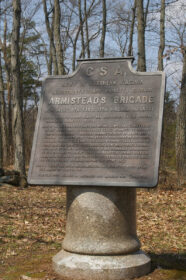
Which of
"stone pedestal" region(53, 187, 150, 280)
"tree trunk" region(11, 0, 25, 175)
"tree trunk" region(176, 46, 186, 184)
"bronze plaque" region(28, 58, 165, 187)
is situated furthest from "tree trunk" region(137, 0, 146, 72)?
"stone pedestal" region(53, 187, 150, 280)

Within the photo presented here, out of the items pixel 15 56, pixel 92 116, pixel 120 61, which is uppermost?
pixel 15 56

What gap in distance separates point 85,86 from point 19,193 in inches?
300

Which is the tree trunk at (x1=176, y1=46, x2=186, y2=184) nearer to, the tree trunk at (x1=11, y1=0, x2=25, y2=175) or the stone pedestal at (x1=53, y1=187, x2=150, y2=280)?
the tree trunk at (x1=11, y1=0, x2=25, y2=175)

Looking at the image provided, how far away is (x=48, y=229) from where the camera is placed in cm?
795

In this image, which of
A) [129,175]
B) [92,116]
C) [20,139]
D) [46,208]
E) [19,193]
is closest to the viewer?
[129,175]

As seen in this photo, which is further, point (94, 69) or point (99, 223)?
point (94, 69)

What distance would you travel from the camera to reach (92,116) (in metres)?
5.04

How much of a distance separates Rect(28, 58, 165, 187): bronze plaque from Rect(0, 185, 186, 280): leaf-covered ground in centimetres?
126

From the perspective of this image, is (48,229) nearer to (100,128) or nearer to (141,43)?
(100,128)

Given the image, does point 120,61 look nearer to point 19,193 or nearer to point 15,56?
point 19,193

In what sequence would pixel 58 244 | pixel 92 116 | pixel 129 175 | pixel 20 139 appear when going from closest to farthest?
1. pixel 129 175
2. pixel 92 116
3. pixel 58 244
4. pixel 20 139

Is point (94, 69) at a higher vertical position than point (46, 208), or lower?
higher

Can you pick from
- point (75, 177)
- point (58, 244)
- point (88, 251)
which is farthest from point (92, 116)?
point (58, 244)

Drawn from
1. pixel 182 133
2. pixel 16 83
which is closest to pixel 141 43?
pixel 182 133
